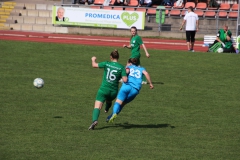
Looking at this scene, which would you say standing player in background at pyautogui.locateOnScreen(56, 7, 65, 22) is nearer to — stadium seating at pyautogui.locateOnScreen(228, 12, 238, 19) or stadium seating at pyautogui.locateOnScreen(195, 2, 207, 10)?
stadium seating at pyautogui.locateOnScreen(195, 2, 207, 10)

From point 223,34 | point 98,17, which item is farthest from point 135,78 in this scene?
point 98,17

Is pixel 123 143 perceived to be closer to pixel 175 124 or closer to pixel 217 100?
pixel 175 124

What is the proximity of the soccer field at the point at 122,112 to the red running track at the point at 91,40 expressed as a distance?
3.60m

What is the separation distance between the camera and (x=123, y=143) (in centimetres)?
1248

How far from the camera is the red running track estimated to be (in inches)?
1248

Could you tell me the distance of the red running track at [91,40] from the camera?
31703mm

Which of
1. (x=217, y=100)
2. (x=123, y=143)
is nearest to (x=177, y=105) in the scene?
(x=217, y=100)

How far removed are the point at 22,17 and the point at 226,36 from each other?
1546 cm

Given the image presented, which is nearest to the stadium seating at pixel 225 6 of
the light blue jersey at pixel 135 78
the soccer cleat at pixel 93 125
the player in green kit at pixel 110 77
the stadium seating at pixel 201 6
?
the stadium seating at pixel 201 6

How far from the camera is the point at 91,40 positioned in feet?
109

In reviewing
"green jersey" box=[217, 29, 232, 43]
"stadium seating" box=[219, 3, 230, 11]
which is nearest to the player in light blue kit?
"green jersey" box=[217, 29, 232, 43]

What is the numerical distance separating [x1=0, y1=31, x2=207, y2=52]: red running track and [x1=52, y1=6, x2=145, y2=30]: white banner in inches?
40.5

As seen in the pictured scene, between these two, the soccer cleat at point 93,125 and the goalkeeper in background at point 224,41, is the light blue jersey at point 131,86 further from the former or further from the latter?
the goalkeeper in background at point 224,41

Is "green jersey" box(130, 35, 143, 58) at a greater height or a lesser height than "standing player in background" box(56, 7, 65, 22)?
lesser
